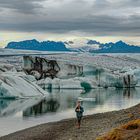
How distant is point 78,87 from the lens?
62719mm

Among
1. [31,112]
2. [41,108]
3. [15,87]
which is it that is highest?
[15,87]

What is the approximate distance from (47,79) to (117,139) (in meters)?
53.9

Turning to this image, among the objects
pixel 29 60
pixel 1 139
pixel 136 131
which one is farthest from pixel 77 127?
pixel 29 60

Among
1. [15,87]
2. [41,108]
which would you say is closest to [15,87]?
[15,87]

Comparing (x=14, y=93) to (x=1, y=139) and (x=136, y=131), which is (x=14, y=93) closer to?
(x=1, y=139)

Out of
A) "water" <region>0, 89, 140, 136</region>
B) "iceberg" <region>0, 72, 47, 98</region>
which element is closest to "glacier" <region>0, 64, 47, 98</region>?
"iceberg" <region>0, 72, 47, 98</region>

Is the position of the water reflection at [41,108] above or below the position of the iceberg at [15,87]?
below

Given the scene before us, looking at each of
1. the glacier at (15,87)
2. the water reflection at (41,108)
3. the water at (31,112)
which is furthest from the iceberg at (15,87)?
the water reflection at (41,108)

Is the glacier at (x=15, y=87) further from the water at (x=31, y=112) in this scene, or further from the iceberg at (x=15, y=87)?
the water at (x=31, y=112)

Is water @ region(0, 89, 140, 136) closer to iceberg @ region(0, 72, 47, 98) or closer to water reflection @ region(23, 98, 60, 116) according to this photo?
water reflection @ region(23, 98, 60, 116)

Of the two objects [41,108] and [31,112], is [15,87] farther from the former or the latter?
[31,112]

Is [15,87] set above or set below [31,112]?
above

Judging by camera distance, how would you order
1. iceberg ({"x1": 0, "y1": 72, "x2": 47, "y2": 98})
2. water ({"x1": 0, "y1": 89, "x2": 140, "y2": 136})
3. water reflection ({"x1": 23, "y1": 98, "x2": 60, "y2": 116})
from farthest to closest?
iceberg ({"x1": 0, "y1": 72, "x2": 47, "y2": 98})
water reflection ({"x1": 23, "y1": 98, "x2": 60, "y2": 116})
water ({"x1": 0, "y1": 89, "x2": 140, "y2": 136})

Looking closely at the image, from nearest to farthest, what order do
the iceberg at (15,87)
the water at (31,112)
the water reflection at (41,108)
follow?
the water at (31,112) → the water reflection at (41,108) → the iceberg at (15,87)
